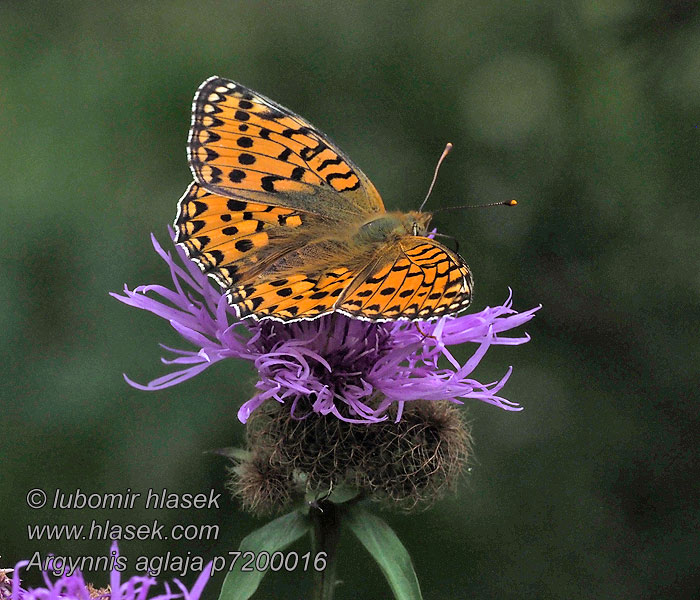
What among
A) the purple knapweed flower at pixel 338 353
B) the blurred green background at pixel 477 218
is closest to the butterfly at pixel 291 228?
the purple knapweed flower at pixel 338 353

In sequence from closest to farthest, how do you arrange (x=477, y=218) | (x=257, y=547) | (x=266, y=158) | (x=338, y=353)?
(x=257, y=547) < (x=338, y=353) < (x=266, y=158) < (x=477, y=218)

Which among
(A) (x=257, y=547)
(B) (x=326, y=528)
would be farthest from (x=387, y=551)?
(A) (x=257, y=547)

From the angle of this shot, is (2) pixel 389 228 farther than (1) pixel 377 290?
Yes

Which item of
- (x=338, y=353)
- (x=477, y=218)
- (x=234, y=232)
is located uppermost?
(x=234, y=232)

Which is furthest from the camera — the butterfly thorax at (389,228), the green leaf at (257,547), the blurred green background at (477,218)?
the blurred green background at (477,218)

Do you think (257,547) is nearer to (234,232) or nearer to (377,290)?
(377,290)

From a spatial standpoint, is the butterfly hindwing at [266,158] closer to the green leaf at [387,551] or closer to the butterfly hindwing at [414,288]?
the butterfly hindwing at [414,288]
